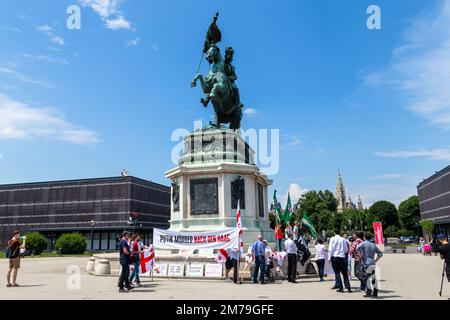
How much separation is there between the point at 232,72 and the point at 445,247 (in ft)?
53.3

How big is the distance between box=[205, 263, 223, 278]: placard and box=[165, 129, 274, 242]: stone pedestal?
3.37 m

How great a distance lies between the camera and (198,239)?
600 inches

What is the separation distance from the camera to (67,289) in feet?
39.0

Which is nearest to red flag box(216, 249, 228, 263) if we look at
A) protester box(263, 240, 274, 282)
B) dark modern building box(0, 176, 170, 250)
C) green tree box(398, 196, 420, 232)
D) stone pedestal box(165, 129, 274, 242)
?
protester box(263, 240, 274, 282)

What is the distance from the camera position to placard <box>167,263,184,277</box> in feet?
46.9

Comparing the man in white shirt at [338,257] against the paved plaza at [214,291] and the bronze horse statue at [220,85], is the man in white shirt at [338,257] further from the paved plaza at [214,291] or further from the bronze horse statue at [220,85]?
the bronze horse statue at [220,85]

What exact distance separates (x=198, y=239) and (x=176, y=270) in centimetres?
158

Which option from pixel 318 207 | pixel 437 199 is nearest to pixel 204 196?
pixel 318 207

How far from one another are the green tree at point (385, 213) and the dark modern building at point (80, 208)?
2662 inches

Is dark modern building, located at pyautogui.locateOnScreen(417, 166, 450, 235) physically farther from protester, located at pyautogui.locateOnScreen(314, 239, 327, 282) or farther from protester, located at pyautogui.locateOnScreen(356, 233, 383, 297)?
protester, located at pyautogui.locateOnScreen(356, 233, 383, 297)

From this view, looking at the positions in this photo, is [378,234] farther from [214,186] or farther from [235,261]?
[235,261]

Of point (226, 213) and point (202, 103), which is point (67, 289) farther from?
point (202, 103)
